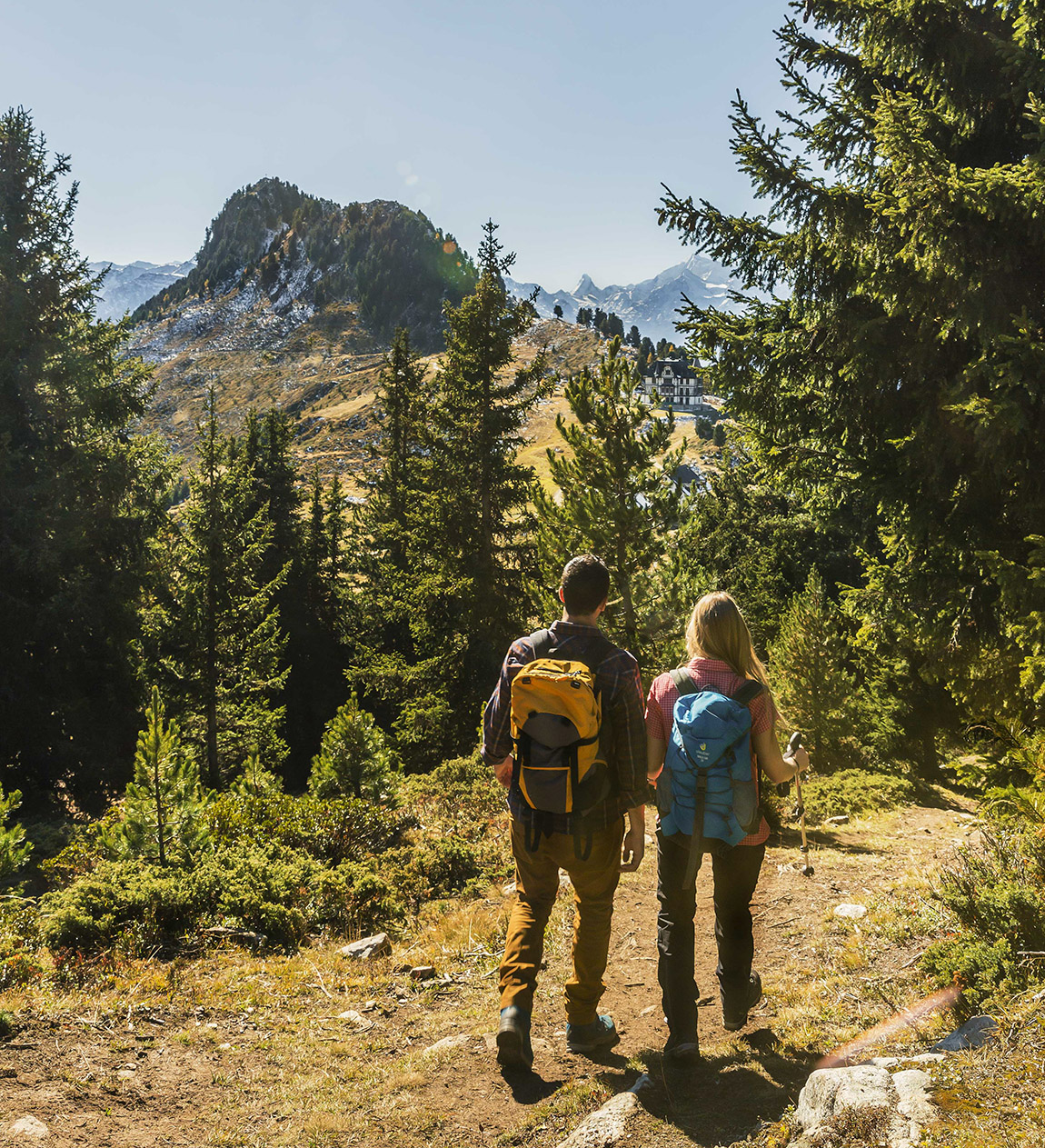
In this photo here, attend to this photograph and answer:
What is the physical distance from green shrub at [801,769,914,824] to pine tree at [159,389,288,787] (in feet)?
46.3

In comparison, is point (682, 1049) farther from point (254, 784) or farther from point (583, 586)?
point (254, 784)

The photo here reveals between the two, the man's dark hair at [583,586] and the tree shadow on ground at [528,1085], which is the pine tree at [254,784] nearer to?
the tree shadow on ground at [528,1085]

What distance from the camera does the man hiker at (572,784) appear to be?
3676 millimetres

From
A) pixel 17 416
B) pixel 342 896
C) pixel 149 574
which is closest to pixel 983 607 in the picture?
pixel 342 896

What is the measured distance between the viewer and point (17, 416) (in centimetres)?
1880

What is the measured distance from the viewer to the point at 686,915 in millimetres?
3834

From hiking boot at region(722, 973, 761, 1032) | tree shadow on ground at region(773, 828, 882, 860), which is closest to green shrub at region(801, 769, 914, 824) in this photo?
tree shadow on ground at region(773, 828, 882, 860)

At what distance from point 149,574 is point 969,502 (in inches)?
796

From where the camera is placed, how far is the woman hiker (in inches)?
148

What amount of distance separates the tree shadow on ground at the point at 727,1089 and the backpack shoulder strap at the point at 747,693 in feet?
6.04

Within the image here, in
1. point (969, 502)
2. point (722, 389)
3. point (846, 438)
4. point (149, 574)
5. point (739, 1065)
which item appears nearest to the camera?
point (739, 1065)

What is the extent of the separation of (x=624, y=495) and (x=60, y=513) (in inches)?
581

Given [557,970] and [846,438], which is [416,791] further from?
[846,438]

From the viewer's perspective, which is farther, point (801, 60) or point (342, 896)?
point (801, 60)
